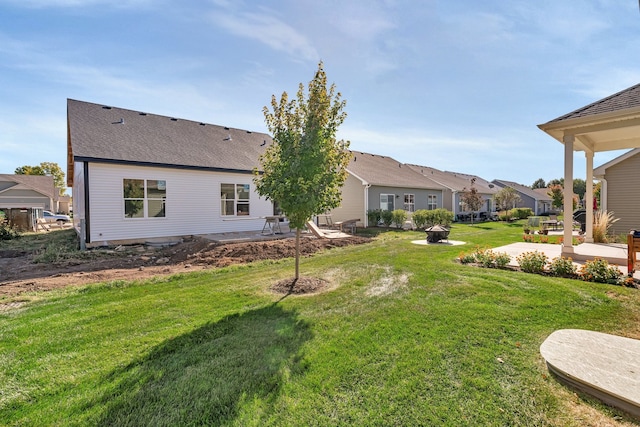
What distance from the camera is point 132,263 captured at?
8.58m

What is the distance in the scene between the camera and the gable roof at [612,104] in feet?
A: 22.5

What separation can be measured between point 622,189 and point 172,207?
62.1 ft

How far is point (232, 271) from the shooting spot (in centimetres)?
740

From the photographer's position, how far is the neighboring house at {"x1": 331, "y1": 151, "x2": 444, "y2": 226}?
767 inches

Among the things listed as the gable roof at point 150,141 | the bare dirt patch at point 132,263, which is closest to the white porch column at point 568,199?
the bare dirt patch at point 132,263

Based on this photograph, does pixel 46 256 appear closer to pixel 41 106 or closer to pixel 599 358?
pixel 41 106

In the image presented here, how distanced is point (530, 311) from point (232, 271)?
6.11 metres

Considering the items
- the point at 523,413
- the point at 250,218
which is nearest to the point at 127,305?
the point at 523,413

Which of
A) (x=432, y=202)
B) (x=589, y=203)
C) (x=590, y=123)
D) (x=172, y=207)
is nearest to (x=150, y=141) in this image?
(x=172, y=207)

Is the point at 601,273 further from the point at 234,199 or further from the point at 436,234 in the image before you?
the point at 234,199

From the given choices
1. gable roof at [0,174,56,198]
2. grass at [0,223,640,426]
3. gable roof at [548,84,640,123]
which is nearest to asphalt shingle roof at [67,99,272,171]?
grass at [0,223,640,426]

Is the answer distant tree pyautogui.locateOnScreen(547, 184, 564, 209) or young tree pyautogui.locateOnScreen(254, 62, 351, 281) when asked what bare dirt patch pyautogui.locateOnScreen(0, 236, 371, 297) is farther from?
distant tree pyautogui.locateOnScreen(547, 184, 564, 209)

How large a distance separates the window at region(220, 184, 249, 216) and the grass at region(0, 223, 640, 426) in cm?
875

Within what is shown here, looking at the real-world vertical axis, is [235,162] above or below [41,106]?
below
